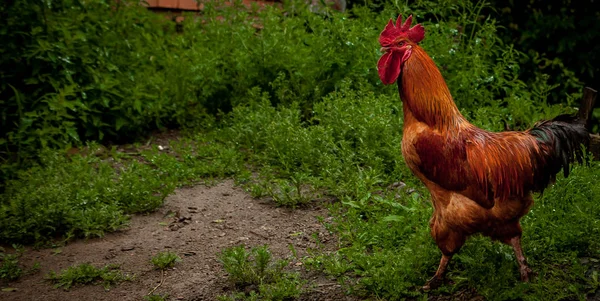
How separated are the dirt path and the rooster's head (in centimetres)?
131

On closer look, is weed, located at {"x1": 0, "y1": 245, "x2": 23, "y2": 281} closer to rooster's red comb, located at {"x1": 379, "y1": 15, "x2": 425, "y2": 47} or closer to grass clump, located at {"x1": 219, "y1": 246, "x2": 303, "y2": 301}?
grass clump, located at {"x1": 219, "y1": 246, "x2": 303, "y2": 301}

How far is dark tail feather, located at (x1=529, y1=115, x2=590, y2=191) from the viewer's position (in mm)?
3574

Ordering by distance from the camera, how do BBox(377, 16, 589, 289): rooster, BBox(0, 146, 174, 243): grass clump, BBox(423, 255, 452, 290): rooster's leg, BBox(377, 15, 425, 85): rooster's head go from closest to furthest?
BBox(377, 16, 589, 289): rooster, BBox(377, 15, 425, 85): rooster's head, BBox(423, 255, 452, 290): rooster's leg, BBox(0, 146, 174, 243): grass clump

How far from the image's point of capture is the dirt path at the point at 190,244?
409 centimetres

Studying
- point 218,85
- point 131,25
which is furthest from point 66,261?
point 131,25

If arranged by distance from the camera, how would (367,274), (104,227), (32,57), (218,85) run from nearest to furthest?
(367,274) → (104,227) → (32,57) → (218,85)

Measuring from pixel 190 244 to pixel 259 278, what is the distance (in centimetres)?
89

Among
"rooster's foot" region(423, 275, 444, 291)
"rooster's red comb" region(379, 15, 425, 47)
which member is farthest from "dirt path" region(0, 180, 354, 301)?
"rooster's red comb" region(379, 15, 425, 47)

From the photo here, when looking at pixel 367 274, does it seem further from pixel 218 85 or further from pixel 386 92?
pixel 218 85

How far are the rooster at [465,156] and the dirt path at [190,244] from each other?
34.4 inches

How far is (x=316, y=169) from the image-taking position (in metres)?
5.62

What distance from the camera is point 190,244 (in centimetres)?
475

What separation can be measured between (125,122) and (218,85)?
40.9 inches

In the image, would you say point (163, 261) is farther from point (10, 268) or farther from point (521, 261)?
point (521, 261)
